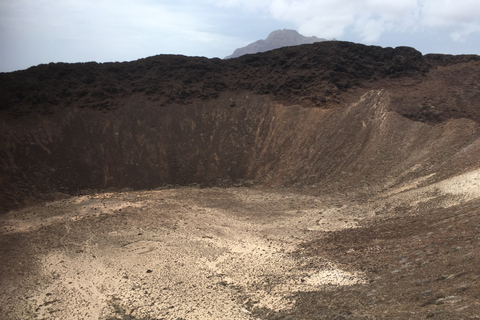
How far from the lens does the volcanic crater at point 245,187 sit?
986cm

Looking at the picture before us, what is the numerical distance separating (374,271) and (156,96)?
23.9 m

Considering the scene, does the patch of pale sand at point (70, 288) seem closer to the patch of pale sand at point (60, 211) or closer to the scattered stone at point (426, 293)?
the patch of pale sand at point (60, 211)

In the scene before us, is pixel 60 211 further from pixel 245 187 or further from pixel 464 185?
pixel 464 185

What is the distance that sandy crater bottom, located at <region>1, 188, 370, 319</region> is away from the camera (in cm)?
1011

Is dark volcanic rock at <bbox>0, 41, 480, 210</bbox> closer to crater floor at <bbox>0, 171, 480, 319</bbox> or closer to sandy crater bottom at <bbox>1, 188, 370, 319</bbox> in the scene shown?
sandy crater bottom at <bbox>1, 188, 370, 319</bbox>

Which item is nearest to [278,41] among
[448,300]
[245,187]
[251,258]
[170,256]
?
[245,187]

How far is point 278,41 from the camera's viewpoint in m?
134

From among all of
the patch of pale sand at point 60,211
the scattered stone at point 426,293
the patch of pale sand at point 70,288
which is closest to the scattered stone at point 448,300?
the scattered stone at point 426,293

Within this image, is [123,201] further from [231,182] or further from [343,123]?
[343,123]

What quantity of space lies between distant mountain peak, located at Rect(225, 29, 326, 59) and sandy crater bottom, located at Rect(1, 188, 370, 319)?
391ft

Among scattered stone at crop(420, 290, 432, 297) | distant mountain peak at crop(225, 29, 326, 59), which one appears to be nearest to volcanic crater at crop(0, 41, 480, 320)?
scattered stone at crop(420, 290, 432, 297)

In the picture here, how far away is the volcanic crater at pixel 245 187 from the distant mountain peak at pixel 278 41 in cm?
10469

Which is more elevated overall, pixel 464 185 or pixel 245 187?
pixel 464 185

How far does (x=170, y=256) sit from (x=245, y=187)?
10.1 meters
